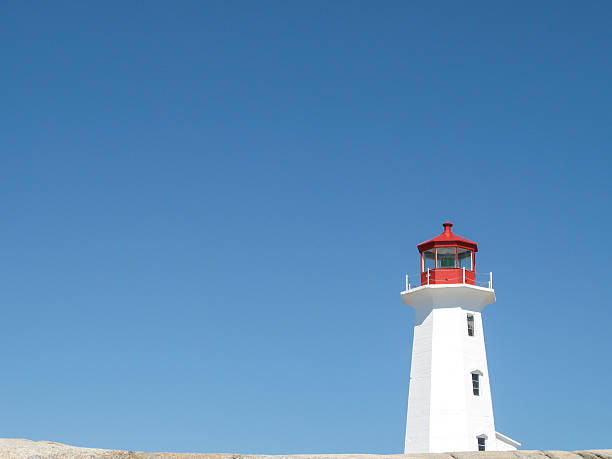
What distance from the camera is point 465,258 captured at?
36.0 meters

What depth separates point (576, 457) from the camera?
15500 millimetres

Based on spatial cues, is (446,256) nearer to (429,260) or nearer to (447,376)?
(429,260)

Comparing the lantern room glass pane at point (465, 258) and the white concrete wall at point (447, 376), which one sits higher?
the lantern room glass pane at point (465, 258)

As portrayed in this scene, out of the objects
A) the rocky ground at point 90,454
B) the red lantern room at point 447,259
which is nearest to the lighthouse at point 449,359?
the red lantern room at point 447,259

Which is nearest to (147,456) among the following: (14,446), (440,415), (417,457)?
(14,446)

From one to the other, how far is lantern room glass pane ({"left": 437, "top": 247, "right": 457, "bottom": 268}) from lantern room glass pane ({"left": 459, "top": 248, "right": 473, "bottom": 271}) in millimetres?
283

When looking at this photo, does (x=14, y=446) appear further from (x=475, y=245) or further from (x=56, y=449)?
(x=475, y=245)

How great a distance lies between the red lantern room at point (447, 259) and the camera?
115 ft

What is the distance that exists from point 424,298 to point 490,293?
2.87 metres

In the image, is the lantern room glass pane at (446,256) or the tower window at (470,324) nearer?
the tower window at (470,324)

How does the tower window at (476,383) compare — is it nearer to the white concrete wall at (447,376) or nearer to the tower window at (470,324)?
the white concrete wall at (447,376)

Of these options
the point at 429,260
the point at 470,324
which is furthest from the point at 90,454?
the point at 429,260

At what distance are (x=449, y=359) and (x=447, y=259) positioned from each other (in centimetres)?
485

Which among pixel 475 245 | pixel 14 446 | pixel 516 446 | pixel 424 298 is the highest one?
pixel 475 245
